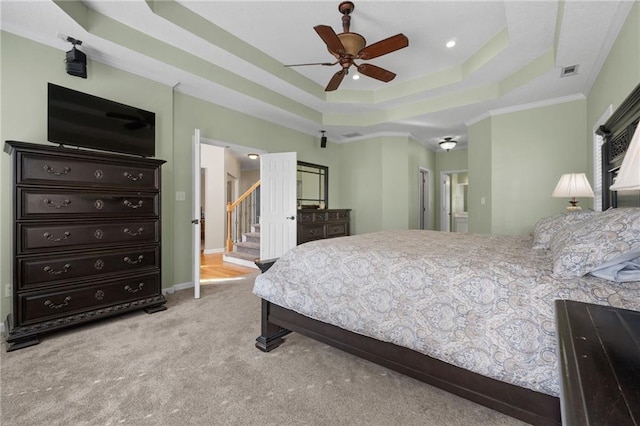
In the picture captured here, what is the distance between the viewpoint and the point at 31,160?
7.12 ft

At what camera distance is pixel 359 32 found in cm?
317

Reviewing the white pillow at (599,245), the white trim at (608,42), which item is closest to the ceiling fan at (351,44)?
the white trim at (608,42)

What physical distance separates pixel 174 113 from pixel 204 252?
157 inches

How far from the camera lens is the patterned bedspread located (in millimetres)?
1169

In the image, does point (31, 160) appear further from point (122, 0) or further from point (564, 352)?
point (564, 352)

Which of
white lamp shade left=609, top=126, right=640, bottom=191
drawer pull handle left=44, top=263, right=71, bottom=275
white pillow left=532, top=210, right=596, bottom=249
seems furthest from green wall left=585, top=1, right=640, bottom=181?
drawer pull handle left=44, top=263, right=71, bottom=275

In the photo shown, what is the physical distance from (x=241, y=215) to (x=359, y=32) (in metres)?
4.70

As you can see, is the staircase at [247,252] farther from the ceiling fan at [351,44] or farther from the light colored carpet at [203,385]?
the ceiling fan at [351,44]

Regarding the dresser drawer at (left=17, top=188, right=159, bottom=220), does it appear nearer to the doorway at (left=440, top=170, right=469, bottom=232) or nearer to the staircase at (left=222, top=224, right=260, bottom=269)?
the staircase at (left=222, top=224, right=260, bottom=269)

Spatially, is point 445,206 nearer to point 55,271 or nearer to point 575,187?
point 575,187

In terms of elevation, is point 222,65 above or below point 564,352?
above

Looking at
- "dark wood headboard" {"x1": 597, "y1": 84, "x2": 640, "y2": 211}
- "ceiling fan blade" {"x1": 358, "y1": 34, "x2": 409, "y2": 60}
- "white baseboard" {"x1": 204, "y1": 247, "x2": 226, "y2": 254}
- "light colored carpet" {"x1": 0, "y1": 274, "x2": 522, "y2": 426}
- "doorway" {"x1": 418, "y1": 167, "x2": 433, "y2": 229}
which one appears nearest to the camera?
"light colored carpet" {"x1": 0, "y1": 274, "x2": 522, "y2": 426}

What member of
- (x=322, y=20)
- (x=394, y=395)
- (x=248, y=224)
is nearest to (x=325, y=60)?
(x=322, y=20)

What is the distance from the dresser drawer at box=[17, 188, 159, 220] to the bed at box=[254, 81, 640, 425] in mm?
1583
